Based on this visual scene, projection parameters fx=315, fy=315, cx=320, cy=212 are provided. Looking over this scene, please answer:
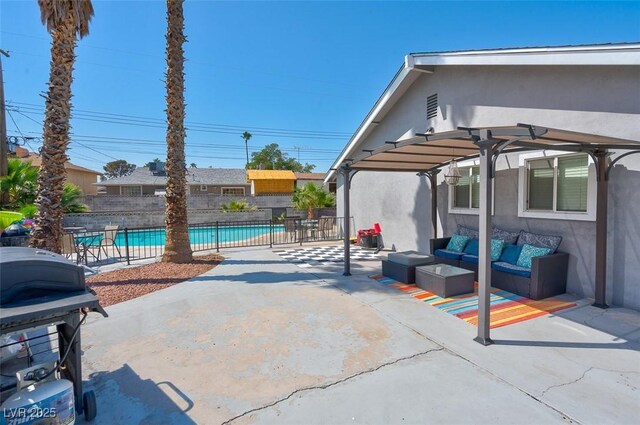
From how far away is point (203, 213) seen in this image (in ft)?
78.0

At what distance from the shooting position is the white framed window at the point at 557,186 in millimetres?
5988

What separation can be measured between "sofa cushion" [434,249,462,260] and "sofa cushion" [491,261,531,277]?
3.25 feet

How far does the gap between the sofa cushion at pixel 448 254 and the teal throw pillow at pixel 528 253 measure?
1.35 meters

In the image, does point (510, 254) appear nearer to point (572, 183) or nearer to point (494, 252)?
point (494, 252)

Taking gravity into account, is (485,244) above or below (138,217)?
above

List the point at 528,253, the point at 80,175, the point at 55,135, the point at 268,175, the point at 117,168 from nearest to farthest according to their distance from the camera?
1. the point at 528,253
2. the point at 55,135
3. the point at 268,175
4. the point at 80,175
5. the point at 117,168

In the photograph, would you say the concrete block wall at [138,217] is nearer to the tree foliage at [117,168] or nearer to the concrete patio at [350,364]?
the concrete patio at [350,364]

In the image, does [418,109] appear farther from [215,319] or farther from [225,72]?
[225,72]

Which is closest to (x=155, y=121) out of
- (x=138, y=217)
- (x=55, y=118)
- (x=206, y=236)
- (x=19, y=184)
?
(x=138, y=217)

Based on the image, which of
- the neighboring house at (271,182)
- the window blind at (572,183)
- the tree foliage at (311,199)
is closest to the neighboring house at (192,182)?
the neighboring house at (271,182)

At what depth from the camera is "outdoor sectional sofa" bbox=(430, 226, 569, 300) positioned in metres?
5.93

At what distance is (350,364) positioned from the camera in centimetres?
378

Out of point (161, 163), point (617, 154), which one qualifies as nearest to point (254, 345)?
point (617, 154)

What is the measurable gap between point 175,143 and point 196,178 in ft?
90.9
